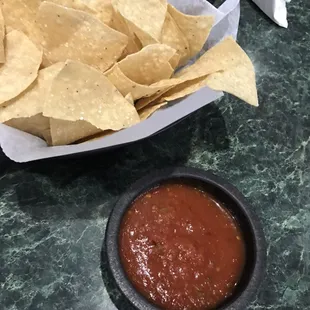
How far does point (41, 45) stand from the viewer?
1.12m

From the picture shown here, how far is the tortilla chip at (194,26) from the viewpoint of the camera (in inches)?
44.1

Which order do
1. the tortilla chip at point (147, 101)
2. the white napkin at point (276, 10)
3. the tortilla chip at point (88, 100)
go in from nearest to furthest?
the tortilla chip at point (88, 100)
the tortilla chip at point (147, 101)
the white napkin at point (276, 10)

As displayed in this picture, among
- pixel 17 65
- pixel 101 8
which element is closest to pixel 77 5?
pixel 101 8

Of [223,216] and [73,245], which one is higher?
[223,216]

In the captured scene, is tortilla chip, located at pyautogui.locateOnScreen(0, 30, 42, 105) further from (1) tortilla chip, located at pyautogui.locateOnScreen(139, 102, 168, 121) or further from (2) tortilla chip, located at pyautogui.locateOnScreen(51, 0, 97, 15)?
(1) tortilla chip, located at pyautogui.locateOnScreen(139, 102, 168, 121)

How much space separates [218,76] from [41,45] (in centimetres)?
36

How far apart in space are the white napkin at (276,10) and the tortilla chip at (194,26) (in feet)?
1.24

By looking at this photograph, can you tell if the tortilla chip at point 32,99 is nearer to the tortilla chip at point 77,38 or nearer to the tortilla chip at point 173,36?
the tortilla chip at point 77,38

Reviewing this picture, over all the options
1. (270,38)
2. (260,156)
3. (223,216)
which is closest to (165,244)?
(223,216)

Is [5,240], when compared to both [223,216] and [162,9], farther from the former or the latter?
[162,9]

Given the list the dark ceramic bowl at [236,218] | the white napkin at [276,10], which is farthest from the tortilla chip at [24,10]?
the white napkin at [276,10]

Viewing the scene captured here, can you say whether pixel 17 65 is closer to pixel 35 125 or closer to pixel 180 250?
pixel 35 125

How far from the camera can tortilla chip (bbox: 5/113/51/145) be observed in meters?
1.05

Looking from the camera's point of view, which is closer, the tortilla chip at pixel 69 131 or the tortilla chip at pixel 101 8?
the tortilla chip at pixel 69 131
